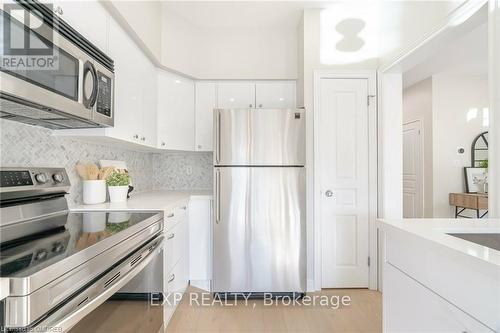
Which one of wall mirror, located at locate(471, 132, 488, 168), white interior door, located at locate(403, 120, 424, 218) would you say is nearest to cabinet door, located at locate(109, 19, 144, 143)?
white interior door, located at locate(403, 120, 424, 218)

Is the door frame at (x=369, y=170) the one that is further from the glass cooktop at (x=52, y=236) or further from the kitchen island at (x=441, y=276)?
the glass cooktop at (x=52, y=236)

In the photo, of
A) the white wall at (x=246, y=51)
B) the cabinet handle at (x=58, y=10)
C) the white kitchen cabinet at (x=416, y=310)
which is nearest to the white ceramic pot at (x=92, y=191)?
the cabinet handle at (x=58, y=10)

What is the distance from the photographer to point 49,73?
109cm

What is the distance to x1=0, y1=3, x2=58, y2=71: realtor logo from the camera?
2.96ft

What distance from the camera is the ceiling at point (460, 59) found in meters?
2.99

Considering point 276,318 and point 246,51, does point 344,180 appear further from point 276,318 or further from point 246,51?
point 246,51

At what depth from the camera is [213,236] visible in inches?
90.8

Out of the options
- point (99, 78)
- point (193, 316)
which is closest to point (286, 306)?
point (193, 316)

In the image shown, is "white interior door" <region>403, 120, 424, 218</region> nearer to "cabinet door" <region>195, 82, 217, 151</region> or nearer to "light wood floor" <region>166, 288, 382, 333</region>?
"light wood floor" <region>166, 288, 382, 333</region>

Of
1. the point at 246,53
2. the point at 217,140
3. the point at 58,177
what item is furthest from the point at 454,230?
the point at 246,53

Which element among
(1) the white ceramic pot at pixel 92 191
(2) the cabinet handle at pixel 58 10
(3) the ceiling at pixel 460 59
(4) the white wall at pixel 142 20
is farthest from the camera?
(3) the ceiling at pixel 460 59

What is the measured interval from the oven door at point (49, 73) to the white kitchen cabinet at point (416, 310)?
163cm

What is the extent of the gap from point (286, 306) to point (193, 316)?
0.79 m

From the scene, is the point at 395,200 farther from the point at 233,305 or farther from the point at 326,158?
the point at 233,305
